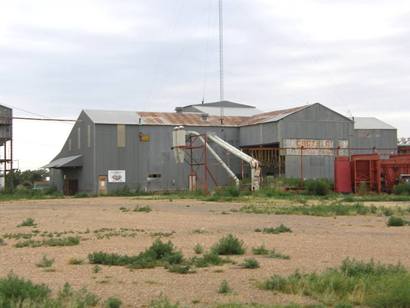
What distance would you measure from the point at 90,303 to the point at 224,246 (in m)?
6.34

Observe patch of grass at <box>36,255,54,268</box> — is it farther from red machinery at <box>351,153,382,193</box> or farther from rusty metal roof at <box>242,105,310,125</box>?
rusty metal roof at <box>242,105,310,125</box>

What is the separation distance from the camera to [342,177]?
193 feet

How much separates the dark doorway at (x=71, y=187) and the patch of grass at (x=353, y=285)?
211 feet

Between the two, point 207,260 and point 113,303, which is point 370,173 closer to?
point 207,260

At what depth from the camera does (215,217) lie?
2755cm

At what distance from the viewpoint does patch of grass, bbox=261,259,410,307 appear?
847 centimetres

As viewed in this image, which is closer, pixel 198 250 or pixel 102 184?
pixel 198 250

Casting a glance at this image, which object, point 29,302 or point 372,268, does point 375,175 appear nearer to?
point 372,268

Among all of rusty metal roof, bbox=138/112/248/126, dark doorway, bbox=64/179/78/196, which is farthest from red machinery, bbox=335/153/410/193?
dark doorway, bbox=64/179/78/196

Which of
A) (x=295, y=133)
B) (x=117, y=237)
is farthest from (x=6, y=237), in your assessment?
(x=295, y=133)

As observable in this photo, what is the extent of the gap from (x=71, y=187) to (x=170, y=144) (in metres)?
12.8

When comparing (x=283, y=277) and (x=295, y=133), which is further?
(x=295, y=133)

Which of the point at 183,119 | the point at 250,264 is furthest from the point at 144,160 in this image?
the point at 250,264

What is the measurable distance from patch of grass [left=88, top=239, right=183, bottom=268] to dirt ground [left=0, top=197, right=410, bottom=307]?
1.06 feet
